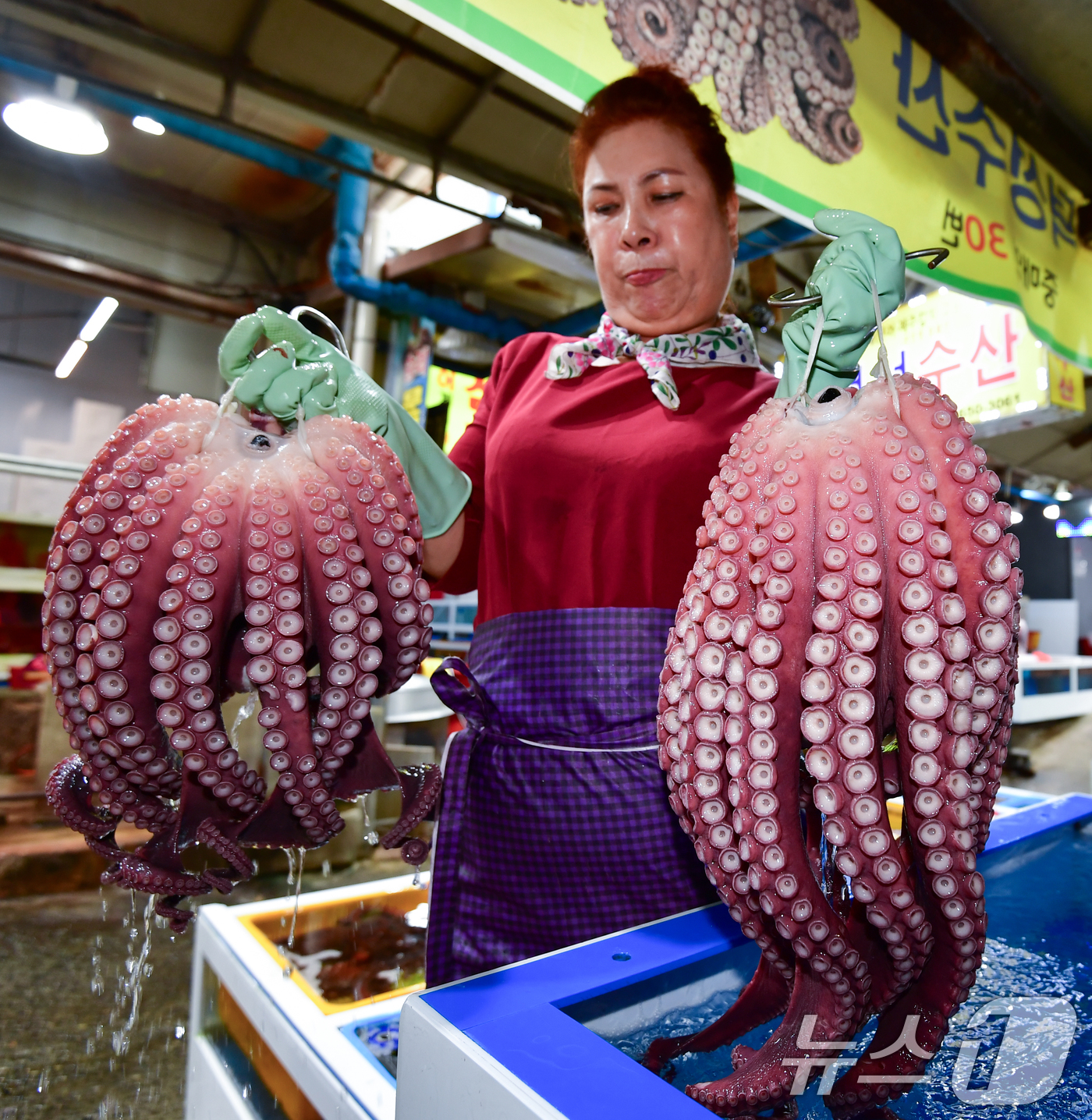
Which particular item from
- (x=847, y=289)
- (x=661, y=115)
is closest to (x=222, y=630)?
(x=847, y=289)

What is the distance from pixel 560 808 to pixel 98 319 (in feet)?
23.4

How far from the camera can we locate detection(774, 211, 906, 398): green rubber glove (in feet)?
2.32

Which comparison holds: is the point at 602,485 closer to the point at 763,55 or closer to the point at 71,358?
the point at 763,55

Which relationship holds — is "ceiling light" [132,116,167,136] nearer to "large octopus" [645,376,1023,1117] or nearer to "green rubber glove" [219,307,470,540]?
Answer: "green rubber glove" [219,307,470,540]

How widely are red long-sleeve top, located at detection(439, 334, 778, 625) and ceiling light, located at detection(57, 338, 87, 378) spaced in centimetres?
806

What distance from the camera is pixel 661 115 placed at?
125cm

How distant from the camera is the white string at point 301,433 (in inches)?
31.2

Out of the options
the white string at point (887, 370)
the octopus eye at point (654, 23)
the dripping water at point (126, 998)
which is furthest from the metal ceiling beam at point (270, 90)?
the dripping water at point (126, 998)

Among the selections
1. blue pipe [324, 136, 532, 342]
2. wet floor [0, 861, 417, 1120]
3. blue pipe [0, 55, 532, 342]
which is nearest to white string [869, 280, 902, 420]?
wet floor [0, 861, 417, 1120]

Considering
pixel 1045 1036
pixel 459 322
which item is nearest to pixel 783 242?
pixel 459 322

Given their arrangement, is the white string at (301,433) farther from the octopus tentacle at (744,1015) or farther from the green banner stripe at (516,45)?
the green banner stripe at (516,45)

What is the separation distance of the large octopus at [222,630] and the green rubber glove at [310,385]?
38 mm

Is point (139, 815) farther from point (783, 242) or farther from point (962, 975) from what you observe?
point (783, 242)

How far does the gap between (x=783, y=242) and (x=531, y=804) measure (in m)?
3.74
